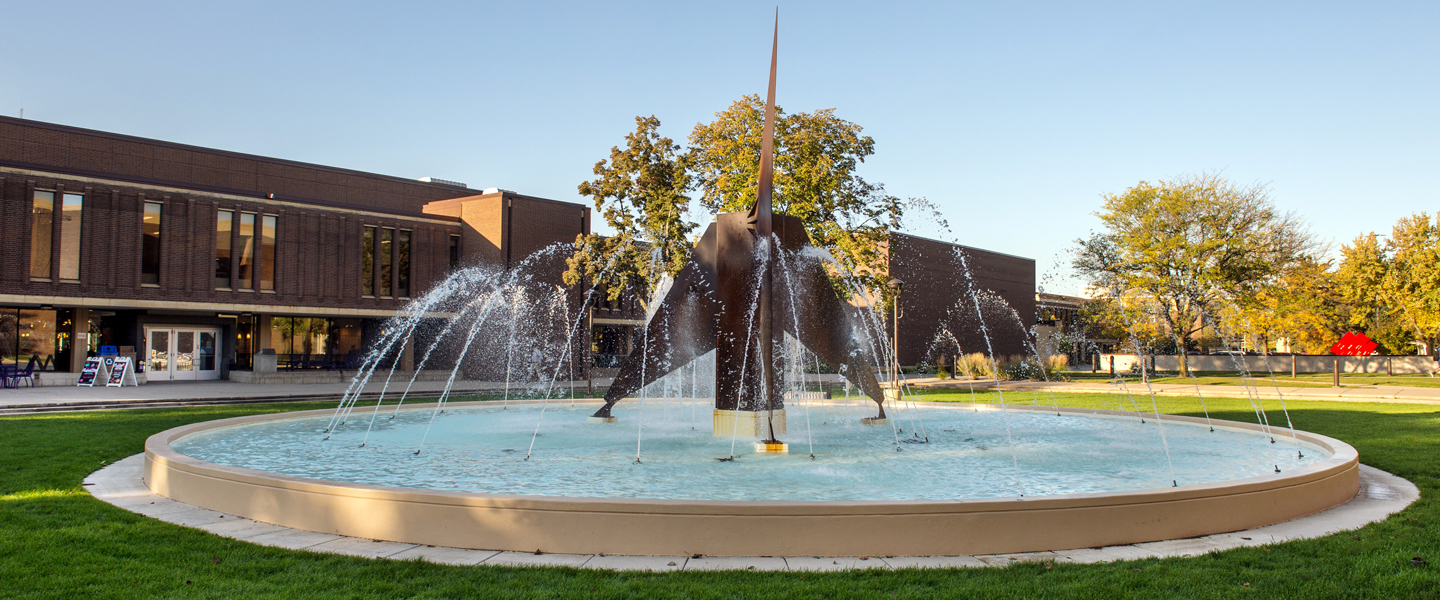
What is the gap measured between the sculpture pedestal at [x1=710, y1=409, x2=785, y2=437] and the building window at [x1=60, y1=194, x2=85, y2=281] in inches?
1143

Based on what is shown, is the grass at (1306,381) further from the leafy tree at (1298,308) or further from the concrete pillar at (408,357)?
the concrete pillar at (408,357)

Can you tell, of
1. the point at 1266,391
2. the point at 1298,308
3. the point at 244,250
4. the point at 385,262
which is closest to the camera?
the point at 1266,391

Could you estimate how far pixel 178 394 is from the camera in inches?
959

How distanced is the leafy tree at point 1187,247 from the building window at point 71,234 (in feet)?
137

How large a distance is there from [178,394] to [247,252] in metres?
11.4

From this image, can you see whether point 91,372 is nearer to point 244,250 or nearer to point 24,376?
point 24,376

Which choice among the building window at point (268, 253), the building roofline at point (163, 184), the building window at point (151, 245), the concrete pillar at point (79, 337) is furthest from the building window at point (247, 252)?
the concrete pillar at point (79, 337)

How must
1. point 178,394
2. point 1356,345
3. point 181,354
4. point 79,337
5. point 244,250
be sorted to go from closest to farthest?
point 178,394
point 79,337
point 181,354
point 244,250
point 1356,345

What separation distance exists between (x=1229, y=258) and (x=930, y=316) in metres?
20.5

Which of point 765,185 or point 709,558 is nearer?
point 709,558

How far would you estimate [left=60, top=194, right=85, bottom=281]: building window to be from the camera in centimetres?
2986

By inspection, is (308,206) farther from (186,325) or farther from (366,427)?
(366,427)

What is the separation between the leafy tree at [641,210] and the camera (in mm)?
27969

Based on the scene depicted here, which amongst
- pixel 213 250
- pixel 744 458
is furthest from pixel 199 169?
pixel 744 458
